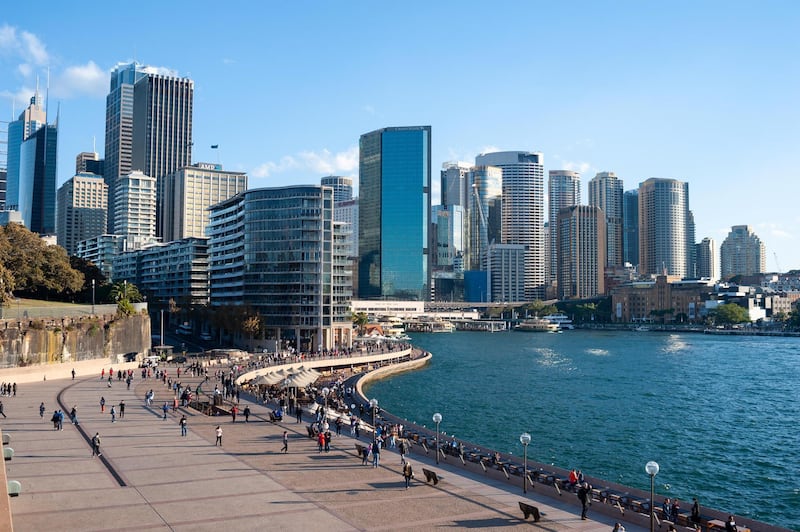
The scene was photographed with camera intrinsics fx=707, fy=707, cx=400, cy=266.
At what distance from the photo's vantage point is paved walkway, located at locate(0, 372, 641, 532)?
26.3m

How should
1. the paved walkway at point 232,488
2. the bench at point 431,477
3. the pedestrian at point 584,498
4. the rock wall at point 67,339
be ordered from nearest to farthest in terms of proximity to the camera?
the paved walkway at point 232,488, the pedestrian at point 584,498, the bench at point 431,477, the rock wall at point 67,339

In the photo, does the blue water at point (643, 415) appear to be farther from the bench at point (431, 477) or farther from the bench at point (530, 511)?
the bench at point (431, 477)

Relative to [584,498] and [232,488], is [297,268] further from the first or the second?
[584,498]

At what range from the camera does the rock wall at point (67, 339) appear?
70.6 meters

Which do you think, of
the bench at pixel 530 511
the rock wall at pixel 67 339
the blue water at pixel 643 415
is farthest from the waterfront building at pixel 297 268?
the bench at pixel 530 511

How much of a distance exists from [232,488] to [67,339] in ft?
181

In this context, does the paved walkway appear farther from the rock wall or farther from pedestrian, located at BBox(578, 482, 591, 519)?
the rock wall

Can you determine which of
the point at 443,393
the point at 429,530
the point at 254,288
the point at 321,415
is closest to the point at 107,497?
the point at 429,530

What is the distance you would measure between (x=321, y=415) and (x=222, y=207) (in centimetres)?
11826

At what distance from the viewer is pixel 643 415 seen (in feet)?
234

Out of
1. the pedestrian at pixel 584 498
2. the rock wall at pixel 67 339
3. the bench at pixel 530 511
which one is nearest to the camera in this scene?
the bench at pixel 530 511

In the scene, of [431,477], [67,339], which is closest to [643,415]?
[431,477]

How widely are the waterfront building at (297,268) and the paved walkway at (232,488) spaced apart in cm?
8364

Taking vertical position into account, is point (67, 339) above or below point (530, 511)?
above
